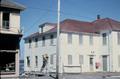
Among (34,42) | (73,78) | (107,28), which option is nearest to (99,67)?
(107,28)

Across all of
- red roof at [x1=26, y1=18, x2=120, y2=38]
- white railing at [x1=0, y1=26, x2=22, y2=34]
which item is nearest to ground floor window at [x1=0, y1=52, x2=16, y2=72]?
white railing at [x1=0, y1=26, x2=22, y2=34]

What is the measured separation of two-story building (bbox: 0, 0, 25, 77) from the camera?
80.5 feet

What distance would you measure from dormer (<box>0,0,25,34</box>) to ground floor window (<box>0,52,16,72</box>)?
226 cm

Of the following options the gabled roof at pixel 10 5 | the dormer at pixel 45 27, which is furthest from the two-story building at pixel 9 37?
Answer: the dormer at pixel 45 27

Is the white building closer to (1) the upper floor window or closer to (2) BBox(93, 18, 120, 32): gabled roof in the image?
(2) BBox(93, 18, 120, 32): gabled roof

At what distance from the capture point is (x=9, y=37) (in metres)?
24.8

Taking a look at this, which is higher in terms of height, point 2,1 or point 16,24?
point 2,1

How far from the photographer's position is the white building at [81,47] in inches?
1454

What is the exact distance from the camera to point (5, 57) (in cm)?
2514

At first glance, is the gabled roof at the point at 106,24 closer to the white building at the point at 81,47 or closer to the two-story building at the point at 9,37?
the white building at the point at 81,47

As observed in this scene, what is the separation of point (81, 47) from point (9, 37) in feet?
51.0

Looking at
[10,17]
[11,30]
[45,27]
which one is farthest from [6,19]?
[45,27]

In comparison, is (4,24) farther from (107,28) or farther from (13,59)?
(107,28)

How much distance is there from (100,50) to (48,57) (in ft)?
25.1
